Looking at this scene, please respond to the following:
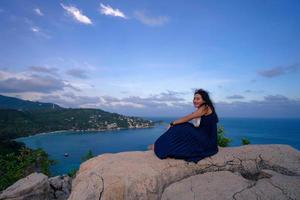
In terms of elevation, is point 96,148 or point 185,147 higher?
point 185,147

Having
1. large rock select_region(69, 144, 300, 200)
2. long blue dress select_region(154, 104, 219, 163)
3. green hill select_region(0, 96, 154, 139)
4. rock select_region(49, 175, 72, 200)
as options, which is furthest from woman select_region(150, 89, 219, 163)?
green hill select_region(0, 96, 154, 139)

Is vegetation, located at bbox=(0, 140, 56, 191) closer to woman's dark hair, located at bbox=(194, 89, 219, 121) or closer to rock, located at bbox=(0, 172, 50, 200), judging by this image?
rock, located at bbox=(0, 172, 50, 200)

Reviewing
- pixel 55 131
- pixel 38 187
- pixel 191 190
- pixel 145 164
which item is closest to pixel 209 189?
pixel 191 190

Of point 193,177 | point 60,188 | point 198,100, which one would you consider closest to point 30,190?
point 60,188

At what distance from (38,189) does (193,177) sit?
16.5 ft

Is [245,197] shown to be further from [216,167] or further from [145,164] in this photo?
[145,164]

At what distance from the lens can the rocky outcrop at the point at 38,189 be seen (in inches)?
307

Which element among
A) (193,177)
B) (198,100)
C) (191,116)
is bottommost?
(193,177)

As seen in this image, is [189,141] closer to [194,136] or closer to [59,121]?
[194,136]

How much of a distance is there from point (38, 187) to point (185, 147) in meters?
A: 4.92

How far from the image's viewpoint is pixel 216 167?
6.36 m

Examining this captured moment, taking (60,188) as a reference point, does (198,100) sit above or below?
above

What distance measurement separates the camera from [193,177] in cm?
597

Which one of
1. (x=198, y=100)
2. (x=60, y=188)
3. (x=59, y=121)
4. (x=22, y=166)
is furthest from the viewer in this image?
(x=59, y=121)
